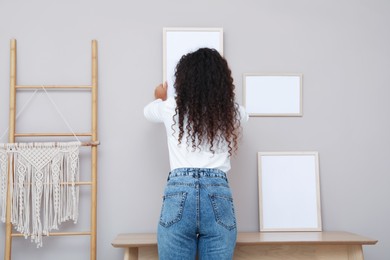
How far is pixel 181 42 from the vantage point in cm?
277

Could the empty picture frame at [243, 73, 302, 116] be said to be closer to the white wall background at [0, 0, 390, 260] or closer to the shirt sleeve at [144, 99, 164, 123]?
the white wall background at [0, 0, 390, 260]

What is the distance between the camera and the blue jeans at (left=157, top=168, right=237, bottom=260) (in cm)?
192

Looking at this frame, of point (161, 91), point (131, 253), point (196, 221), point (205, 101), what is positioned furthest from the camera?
point (161, 91)

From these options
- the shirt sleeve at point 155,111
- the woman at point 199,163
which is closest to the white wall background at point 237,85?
the shirt sleeve at point 155,111

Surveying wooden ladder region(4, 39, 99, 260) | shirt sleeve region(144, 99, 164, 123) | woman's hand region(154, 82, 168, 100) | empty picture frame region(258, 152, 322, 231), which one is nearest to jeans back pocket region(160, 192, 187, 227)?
shirt sleeve region(144, 99, 164, 123)

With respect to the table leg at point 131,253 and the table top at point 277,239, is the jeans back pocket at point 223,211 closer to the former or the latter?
the table top at point 277,239

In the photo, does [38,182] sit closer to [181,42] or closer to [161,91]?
[161,91]

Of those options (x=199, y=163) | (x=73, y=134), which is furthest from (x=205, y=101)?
(x=73, y=134)

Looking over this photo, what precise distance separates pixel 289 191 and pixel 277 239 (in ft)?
1.32

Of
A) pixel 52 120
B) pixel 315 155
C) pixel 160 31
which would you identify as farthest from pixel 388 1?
pixel 52 120

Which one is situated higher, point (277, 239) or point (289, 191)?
point (289, 191)

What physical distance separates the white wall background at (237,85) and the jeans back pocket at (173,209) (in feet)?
2.55

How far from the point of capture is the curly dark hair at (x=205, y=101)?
2.03 meters

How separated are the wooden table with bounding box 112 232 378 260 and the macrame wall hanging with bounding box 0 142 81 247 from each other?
0.36 metres
